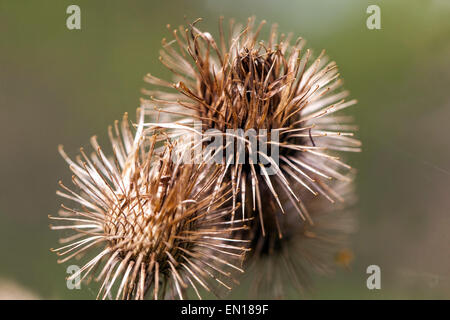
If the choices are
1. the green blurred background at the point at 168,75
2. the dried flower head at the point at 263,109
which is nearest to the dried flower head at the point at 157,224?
the dried flower head at the point at 263,109

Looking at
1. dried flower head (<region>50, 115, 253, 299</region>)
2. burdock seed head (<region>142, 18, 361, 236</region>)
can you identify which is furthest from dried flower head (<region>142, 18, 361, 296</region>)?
dried flower head (<region>50, 115, 253, 299</region>)

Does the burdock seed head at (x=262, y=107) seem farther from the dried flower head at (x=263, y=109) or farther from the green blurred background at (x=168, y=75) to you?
the green blurred background at (x=168, y=75)

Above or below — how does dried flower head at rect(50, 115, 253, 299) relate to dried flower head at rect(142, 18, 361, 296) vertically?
below

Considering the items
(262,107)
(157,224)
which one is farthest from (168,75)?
(157,224)

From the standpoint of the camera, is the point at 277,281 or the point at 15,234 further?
the point at 15,234

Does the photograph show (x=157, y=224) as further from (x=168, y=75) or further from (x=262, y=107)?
(x=168, y=75)

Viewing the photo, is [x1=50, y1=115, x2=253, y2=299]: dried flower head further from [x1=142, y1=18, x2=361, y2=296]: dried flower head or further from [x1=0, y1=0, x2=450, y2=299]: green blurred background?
[x1=0, y1=0, x2=450, y2=299]: green blurred background

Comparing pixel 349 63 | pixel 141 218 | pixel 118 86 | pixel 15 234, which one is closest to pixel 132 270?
pixel 141 218
